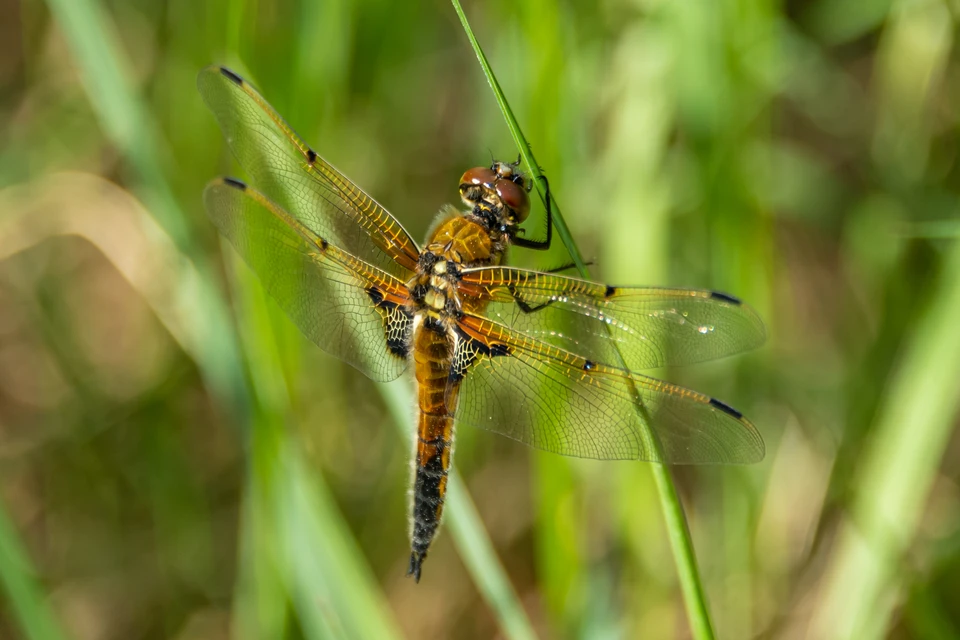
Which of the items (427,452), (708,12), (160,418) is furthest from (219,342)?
(708,12)

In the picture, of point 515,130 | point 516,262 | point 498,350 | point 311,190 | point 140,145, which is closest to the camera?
point 515,130

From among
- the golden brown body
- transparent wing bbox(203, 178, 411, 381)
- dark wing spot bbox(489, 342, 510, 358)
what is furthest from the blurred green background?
dark wing spot bbox(489, 342, 510, 358)

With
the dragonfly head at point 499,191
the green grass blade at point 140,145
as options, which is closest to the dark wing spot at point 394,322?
the dragonfly head at point 499,191

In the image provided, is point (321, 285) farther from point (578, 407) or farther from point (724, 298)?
point (724, 298)

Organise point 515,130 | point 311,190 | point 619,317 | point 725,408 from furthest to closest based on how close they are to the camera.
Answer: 1. point 311,190
2. point 619,317
3. point 725,408
4. point 515,130

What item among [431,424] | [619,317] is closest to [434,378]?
[431,424]

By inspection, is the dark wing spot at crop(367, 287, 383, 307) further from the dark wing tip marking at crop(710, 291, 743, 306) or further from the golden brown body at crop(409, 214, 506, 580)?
the dark wing tip marking at crop(710, 291, 743, 306)

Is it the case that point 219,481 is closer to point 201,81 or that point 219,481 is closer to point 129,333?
point 129,333
